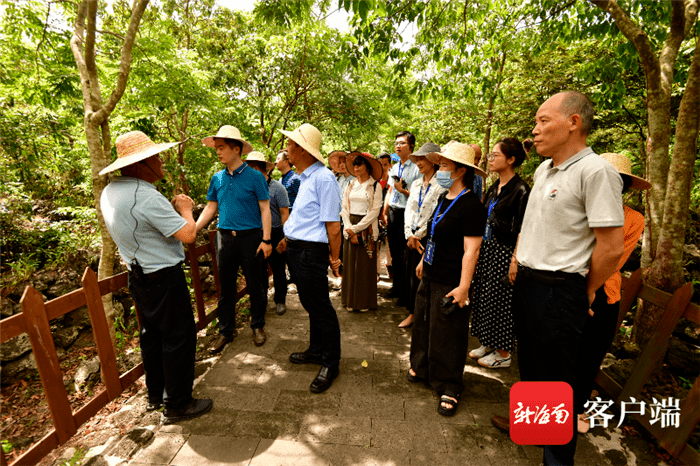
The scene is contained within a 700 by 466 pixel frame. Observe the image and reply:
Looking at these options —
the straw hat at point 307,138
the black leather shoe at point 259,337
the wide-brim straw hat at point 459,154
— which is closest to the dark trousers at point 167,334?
the black leather shoe at point 259,337

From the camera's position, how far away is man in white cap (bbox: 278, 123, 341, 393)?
9.74ft

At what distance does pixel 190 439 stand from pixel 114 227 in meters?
1.69

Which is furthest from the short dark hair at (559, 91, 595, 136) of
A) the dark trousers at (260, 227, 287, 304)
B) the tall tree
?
the tall tree

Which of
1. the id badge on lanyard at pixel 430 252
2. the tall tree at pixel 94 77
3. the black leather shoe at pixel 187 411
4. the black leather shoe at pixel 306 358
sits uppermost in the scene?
the tall tree at pixel 94 77

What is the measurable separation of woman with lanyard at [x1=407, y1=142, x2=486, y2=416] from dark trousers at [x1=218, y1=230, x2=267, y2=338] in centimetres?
192

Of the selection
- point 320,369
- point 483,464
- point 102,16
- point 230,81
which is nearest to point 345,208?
point 320,369

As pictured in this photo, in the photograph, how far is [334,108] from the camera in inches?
369

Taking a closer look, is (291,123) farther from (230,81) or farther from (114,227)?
(114,227)

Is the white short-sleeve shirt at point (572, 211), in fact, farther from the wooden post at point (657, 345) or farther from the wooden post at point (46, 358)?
the wooden post at point (46, 358)

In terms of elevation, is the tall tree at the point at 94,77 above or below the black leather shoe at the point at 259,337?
above

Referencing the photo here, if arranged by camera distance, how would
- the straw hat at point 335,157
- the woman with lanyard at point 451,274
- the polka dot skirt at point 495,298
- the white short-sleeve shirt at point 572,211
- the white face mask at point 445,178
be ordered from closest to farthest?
the white short-sleeve shirt at point 572,211, the woman with lanyard at point 451,274, the white face mask at point 445,178, the polka dot skirt at point 495,298, the straw hat at point 335,157

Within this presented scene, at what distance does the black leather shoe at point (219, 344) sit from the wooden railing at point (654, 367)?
3.92 meters

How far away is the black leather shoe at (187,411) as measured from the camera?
2697 millimetres

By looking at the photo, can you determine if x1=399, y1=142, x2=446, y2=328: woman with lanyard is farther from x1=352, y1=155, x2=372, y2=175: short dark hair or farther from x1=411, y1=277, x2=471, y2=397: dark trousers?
x1=411, y1=277, x2=471, y2=397: dark trousers
